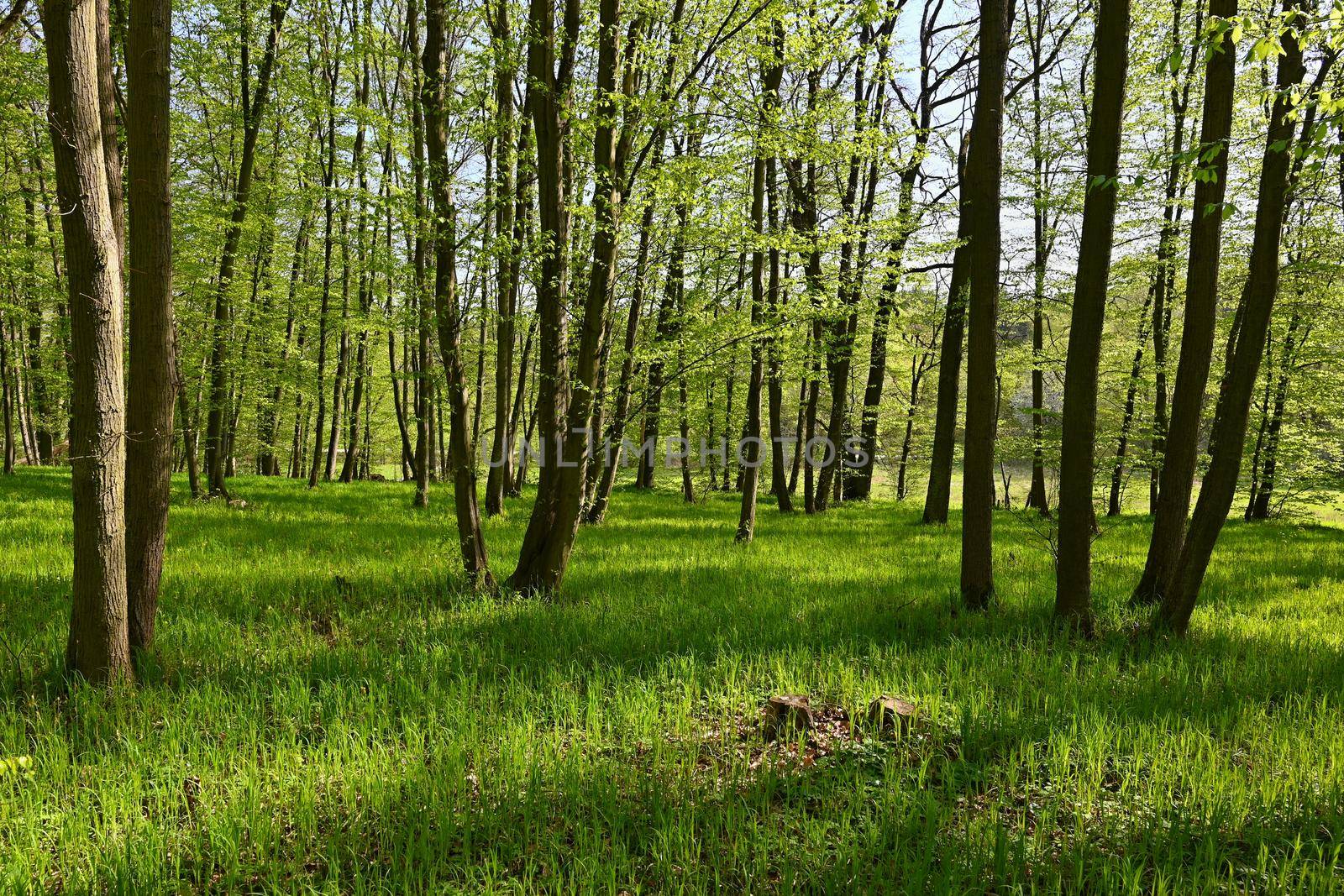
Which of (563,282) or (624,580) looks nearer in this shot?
(563,282)

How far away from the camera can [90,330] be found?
369 cm

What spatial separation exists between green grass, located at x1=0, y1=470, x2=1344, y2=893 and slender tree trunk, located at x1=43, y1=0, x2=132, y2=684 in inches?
22.6

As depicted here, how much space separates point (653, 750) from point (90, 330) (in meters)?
3.89

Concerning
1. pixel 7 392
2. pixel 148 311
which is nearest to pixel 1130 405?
pixel 148 311

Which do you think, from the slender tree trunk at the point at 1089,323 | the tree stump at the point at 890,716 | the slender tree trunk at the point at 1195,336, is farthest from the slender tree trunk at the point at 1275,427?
the tree stump at the point at 890,716

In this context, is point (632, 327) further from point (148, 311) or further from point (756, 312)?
point (148, 311)

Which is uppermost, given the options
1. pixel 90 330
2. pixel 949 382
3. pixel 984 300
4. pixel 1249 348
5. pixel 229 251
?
pixel 229 251

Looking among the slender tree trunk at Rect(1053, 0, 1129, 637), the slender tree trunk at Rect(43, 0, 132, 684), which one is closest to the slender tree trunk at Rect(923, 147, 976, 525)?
the slender tree trunk at Rect(1053, 0, 1129, 637)

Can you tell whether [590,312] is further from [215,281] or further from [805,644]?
[215,281]

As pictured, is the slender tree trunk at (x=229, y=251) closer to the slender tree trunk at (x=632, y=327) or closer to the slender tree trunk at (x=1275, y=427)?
the slender tree trunk at (x=632, y=327)

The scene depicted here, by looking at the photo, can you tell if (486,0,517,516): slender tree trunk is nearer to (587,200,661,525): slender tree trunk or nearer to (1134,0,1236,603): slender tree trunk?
(587,200,661,525): slender tree trunk

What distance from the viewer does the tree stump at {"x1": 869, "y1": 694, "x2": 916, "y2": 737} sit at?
380 centimetres

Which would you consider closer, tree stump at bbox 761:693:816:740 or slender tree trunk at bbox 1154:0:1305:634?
tree stump at bbox 761:693:816:740

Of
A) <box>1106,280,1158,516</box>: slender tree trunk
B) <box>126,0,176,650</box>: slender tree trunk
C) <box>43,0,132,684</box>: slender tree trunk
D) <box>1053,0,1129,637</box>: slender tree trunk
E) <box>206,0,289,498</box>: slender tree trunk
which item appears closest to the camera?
<box>43,0,132,684</box>: slender tree trunk
